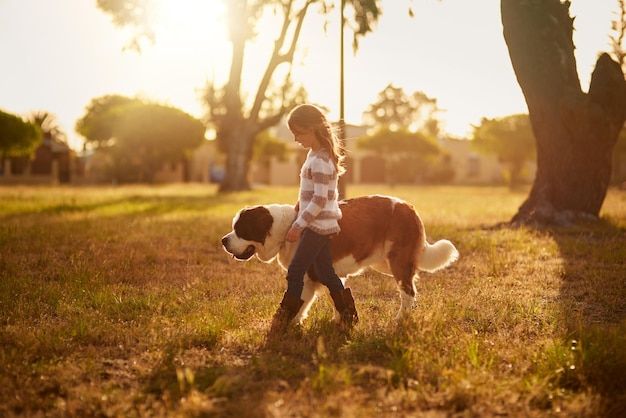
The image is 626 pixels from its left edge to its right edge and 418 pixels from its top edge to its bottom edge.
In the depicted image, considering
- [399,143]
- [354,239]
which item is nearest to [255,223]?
[354,239]

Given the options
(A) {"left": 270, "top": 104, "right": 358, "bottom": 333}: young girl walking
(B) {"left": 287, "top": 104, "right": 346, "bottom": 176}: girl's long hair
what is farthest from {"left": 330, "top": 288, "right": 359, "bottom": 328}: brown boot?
(B) {"left": 287, "top": 104, "right": 346, "bottom": 176}: girl's long hair

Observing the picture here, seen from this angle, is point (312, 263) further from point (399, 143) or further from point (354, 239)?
point (399, 143)

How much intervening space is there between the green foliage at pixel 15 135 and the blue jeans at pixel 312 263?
36.9m

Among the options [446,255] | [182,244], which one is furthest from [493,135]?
[446,255]

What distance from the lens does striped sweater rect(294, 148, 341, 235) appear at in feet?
14.3

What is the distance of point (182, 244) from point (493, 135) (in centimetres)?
3477

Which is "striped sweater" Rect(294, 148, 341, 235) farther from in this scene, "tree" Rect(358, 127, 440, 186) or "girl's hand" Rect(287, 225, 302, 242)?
"tree" Rect(358, 127, 440, 186)

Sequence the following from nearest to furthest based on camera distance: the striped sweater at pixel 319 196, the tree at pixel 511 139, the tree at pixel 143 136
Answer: the striped sweater at pixel 319 196 → the tree at pixel 511 139 → the tree at pixel 143 136

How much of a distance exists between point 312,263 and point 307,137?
976mm

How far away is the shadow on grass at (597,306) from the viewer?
339cm

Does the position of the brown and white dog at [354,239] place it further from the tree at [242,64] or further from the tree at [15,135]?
the tree at [15,135]

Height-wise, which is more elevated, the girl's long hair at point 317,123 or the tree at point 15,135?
the tree at point 15,135

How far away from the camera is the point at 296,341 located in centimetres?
424

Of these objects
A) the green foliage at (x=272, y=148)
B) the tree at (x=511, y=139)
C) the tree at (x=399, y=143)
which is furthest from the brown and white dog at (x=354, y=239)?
the green foliage at (x=272, y=148)
